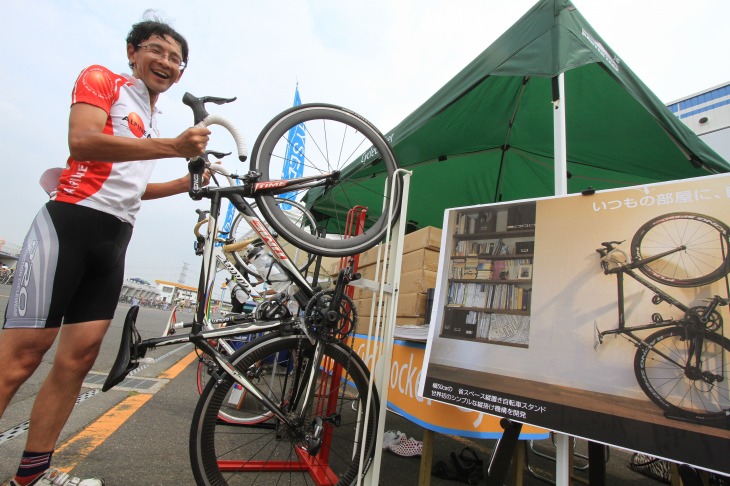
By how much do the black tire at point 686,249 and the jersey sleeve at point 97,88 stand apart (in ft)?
6.84

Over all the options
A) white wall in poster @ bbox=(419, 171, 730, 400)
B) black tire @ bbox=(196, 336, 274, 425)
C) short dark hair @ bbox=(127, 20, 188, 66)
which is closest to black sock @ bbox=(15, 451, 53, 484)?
black tire @ bbox=(196, 336, 274, 425)

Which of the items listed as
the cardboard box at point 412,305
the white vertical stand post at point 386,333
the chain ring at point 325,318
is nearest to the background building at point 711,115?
the cardboard box at point 412,305

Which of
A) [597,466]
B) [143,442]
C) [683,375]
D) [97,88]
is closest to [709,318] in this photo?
[683,375]

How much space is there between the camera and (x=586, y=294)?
1326mm

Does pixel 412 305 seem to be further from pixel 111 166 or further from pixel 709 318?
pixel 111 166

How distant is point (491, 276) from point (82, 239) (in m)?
1.69

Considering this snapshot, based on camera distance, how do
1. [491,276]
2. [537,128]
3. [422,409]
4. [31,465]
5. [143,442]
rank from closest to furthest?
[31,465] → [491,276] → [422,409] → [143,442] → [537,128]

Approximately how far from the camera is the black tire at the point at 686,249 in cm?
112

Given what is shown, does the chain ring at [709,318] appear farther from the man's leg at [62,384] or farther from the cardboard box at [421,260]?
the man's leg at [62,384]

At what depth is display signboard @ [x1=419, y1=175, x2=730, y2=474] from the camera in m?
1.08

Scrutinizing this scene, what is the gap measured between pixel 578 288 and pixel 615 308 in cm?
13

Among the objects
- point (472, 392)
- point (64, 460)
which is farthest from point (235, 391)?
point (472, 392)

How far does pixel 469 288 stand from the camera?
5.45 feet

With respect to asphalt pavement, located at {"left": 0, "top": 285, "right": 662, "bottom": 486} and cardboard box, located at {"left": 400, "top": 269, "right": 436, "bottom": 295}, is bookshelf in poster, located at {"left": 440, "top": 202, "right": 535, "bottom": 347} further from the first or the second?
cardboard box, located at {"left": 400, "top": 269, "right": 436, "bottom": 295}
